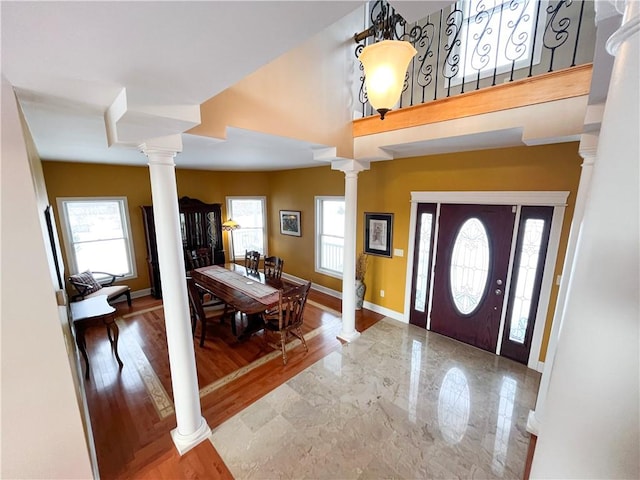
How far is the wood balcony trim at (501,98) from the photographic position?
2.03 metres

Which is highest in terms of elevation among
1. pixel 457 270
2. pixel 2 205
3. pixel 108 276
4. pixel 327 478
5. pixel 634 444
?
pixel 2 205

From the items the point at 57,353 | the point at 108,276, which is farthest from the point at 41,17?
the point at 108,276

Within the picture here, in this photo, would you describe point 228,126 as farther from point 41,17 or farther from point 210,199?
point 210,199

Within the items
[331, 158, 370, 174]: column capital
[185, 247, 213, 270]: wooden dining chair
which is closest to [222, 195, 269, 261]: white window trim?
[185, 247, 213, 270]: wooden dining chair

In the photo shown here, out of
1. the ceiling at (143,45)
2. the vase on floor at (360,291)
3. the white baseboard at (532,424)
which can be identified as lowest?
the white baseboard at (532,424)

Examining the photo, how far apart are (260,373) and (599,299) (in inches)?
128

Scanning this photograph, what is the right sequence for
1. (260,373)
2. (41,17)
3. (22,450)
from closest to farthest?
(41,17) < (22,450) < (260,373)

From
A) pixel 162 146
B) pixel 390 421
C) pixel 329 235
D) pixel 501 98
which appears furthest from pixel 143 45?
pixel 329 235

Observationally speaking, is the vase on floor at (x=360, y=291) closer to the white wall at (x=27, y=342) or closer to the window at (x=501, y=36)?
the window at (x=501, y=36)

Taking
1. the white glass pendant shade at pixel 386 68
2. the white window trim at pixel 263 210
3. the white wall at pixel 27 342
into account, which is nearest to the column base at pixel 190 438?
the white wall at pixel 27 342

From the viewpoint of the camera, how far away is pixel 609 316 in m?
0.53

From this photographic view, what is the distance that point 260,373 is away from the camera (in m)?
3.15

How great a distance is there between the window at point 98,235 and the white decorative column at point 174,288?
12.9 ft

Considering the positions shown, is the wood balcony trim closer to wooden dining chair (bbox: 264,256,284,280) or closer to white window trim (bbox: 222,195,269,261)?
wooden dining chair (bbox: 264,256,284,280)
